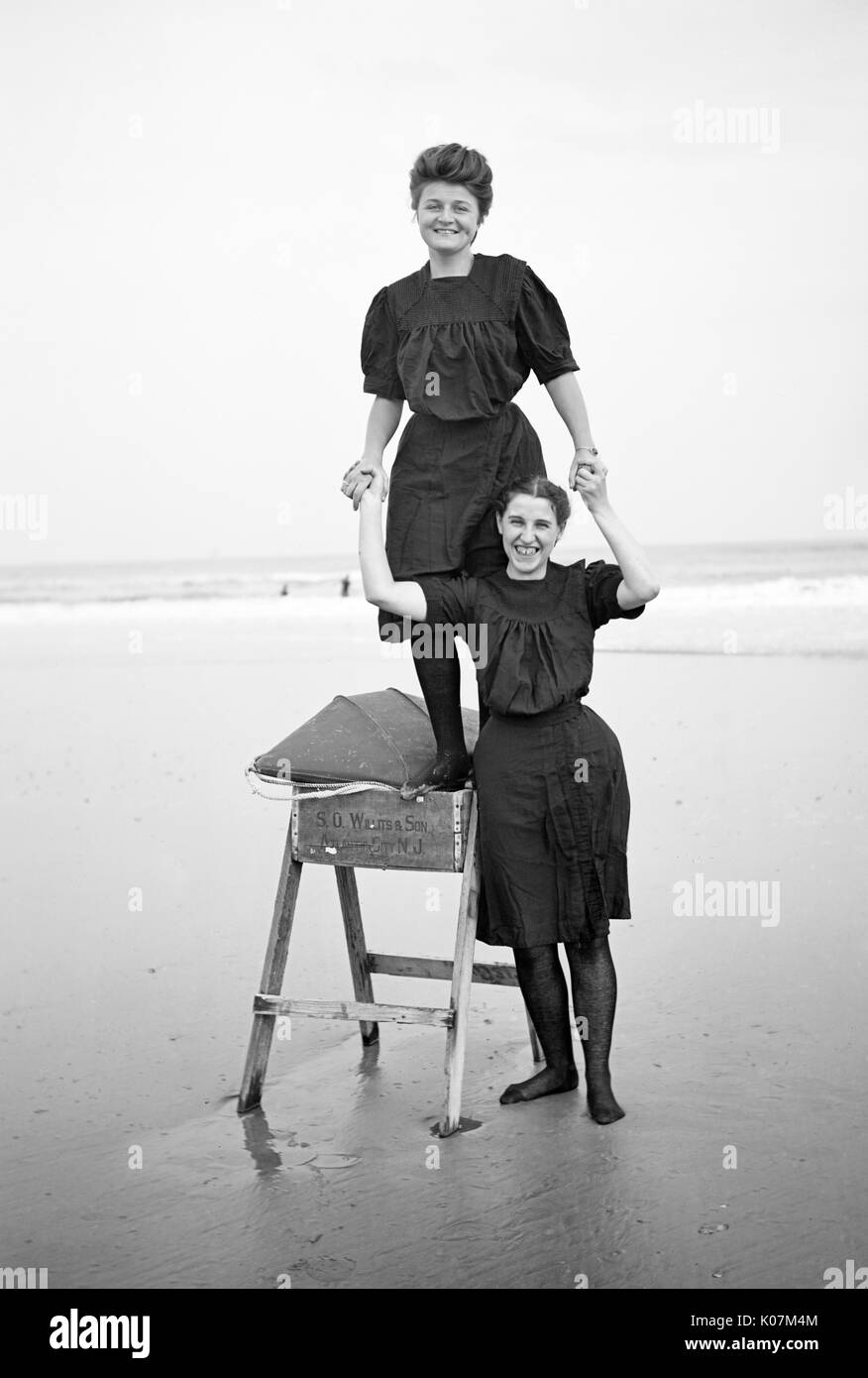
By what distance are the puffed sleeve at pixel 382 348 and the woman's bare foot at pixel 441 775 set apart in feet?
3.44

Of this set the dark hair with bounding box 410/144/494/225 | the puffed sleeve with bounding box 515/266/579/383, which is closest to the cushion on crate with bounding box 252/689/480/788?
the puffed sleeve with bounding box 515/266/579/383

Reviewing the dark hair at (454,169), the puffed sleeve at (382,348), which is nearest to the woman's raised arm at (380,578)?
the puffed sleeve at (382,348)

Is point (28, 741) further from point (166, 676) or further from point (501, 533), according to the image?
point (501, 533)

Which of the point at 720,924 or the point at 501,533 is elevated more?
the point at 501,533

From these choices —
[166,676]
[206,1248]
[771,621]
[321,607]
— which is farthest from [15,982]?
[321,607]

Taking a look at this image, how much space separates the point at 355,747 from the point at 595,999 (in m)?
0.94

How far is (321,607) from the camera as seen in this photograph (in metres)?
24.7

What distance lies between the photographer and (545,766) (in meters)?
3.94

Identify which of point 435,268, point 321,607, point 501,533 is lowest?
point 321,607

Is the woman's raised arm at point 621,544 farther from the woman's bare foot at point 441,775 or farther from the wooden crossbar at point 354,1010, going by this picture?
the wooden crossbar at point 354,1010

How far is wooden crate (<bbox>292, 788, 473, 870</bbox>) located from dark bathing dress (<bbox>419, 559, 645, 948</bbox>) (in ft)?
0.30

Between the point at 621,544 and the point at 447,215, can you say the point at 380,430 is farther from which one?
the point at 621,544

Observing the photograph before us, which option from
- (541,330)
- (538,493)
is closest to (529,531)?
(538,493)

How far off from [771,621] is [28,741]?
11560 mm
